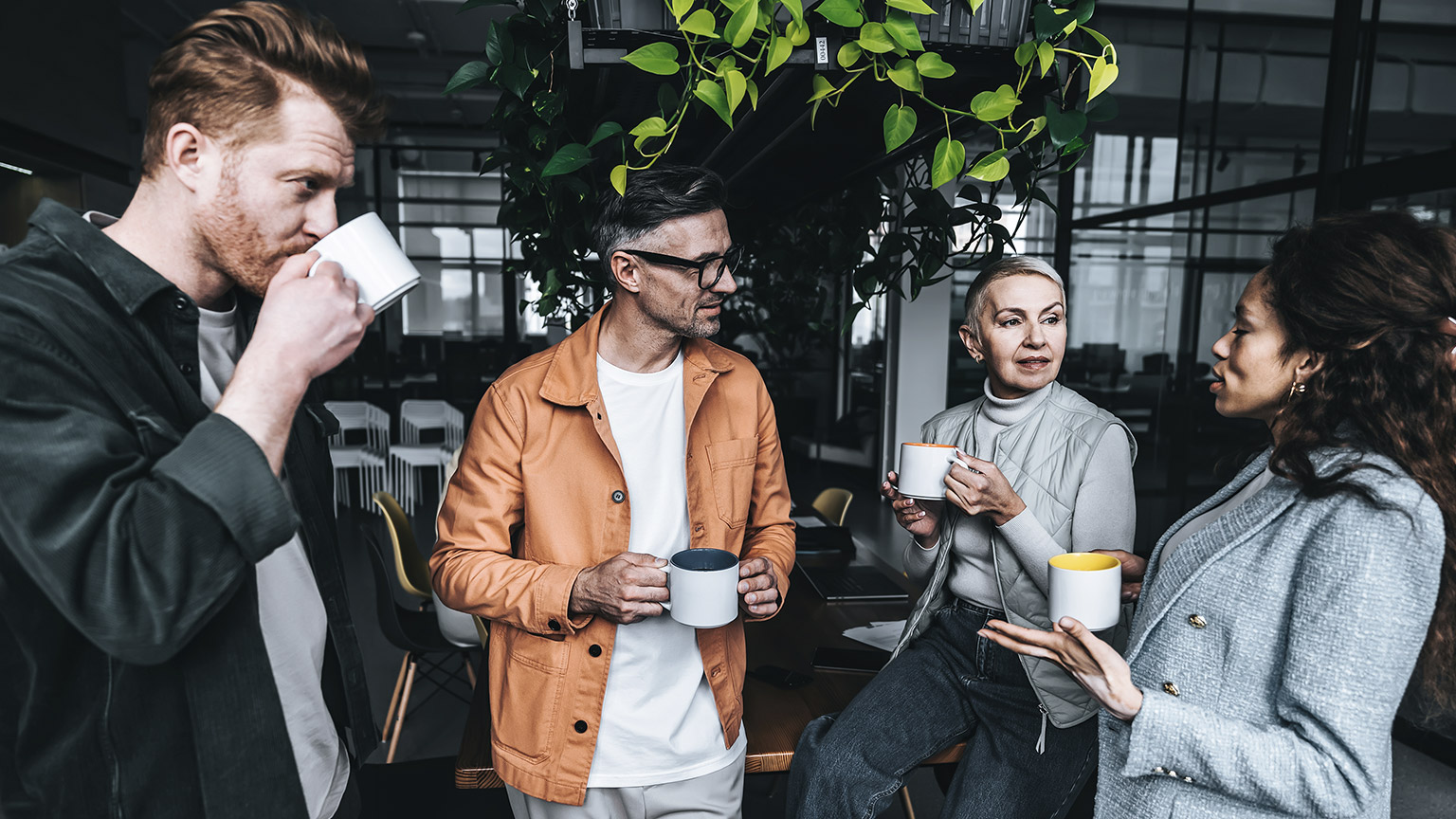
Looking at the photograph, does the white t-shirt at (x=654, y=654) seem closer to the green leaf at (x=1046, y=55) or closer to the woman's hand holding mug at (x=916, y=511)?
the woman's hand holding mug at (x=916, y=511)

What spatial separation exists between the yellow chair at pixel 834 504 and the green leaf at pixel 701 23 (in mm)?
2666

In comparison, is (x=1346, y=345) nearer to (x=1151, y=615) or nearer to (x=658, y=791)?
(x=1151, y=615)

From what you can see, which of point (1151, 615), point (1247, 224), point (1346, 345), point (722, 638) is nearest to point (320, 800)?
point (722, 638)

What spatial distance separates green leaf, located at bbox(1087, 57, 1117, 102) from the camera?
42.6 inches

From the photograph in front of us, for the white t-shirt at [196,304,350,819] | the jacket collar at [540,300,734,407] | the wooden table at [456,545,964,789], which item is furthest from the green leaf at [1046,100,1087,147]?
the white t-shirt at [196,304,350,819]

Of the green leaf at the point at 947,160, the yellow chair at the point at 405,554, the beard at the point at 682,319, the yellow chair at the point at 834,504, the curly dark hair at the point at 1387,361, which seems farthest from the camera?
the yellow chair at the point at 834,504

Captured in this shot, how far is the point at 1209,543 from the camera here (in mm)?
1074

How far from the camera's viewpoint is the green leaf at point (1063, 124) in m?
1.15

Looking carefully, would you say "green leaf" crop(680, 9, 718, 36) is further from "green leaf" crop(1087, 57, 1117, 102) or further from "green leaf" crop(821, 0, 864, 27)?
"green leaf" crop(1087, 57, 1117, 102)

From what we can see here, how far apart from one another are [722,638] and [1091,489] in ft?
2.35

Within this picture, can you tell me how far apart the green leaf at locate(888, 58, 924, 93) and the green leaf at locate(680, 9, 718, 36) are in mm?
265

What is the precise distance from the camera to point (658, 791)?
129cm


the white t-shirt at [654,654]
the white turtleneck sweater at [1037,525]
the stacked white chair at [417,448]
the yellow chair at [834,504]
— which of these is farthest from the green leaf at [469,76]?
the stacked white chair at [417,448]

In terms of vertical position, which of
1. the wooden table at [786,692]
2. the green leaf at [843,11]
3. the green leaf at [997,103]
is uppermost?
the green leaf at [843,11]
